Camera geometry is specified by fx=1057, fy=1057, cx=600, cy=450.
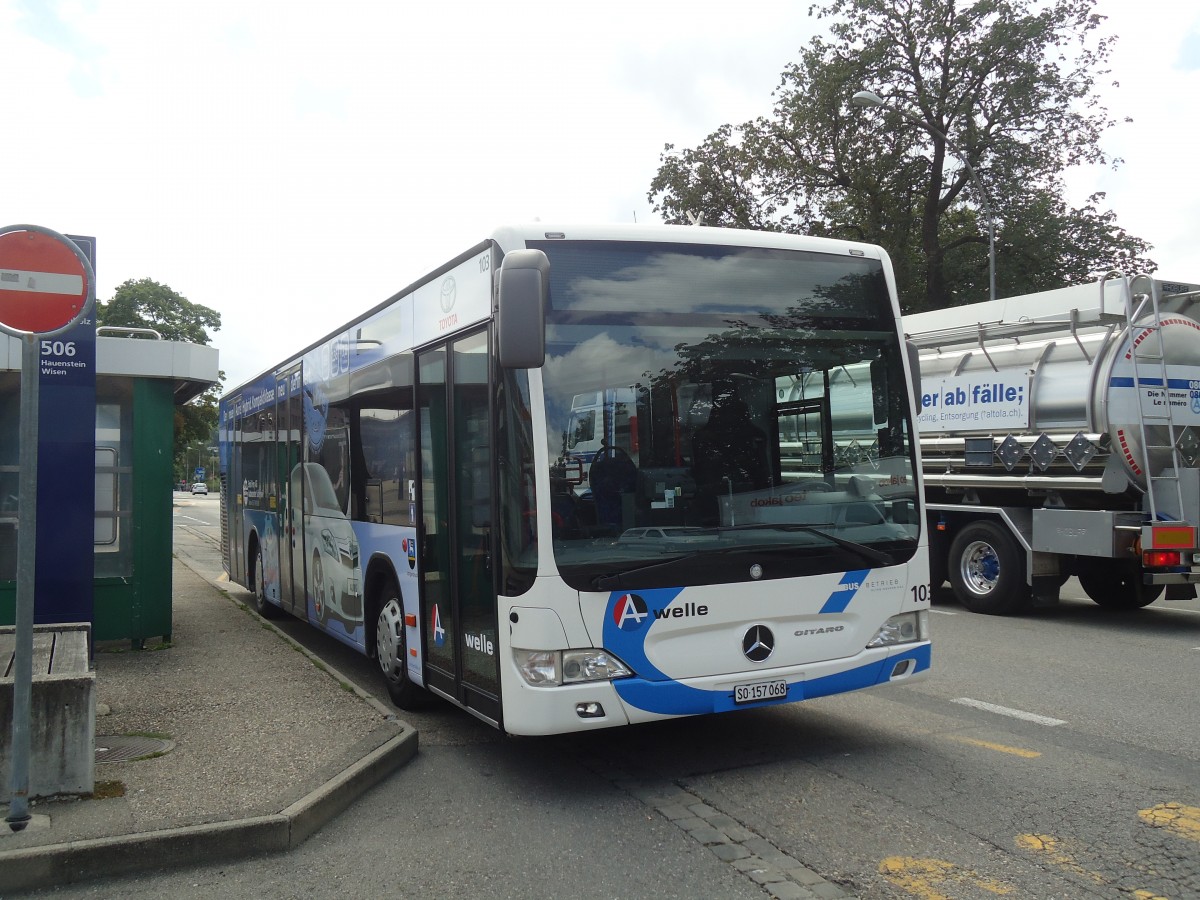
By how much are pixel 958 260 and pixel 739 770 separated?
85.8ft

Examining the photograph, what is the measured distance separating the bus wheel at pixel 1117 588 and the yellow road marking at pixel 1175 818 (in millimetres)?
7400

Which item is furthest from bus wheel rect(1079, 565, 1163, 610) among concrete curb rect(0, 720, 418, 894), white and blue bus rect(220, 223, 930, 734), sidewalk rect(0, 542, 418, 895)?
concrete curb rect(0, 720, 418, 894)

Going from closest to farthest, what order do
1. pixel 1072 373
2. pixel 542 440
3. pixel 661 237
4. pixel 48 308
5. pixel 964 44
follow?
pixel 48 308 → pixel 542 440 → pixel 661 237 → pixel 1072 373 → pixel 964 44

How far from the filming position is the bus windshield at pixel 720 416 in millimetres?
5195

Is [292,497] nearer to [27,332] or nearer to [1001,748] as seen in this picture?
[27,332]

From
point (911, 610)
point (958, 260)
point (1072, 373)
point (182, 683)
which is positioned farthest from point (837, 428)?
point (958, 260)

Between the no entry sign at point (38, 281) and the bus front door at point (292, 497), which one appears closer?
the no entry sign at point (38, 281)

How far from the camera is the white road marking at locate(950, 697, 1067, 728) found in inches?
263

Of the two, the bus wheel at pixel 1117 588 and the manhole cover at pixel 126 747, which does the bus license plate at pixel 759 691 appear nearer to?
the manhole cover at pixel 126 747

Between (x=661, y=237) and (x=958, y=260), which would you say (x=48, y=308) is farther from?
(x=958, y=260)

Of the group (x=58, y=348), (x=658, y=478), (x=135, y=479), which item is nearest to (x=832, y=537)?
(x=658, y=478)

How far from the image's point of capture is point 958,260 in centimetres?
2917

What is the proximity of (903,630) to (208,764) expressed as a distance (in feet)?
12.6

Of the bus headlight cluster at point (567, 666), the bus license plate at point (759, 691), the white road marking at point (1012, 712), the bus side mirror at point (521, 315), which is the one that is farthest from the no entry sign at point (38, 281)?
the white road marking at point (1012, 712)
